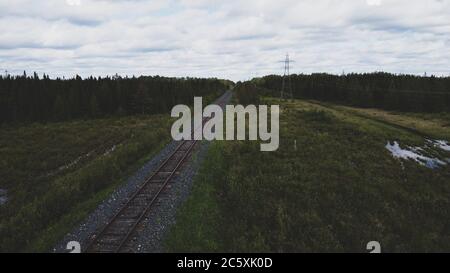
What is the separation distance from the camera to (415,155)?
31.1 meters

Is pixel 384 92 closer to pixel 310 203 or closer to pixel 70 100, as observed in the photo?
pixel 70 100

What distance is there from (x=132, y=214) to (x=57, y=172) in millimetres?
17085

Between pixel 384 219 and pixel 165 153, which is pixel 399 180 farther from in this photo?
pixel 165 153

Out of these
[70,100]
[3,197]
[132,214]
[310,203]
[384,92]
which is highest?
[384,92]

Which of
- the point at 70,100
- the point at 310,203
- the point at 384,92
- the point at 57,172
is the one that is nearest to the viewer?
the point at 310,203

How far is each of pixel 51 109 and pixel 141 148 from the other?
47688 mm

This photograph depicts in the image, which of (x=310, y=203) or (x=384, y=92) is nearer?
(x=310, y=203)

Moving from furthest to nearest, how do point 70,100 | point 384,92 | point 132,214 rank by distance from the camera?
point 384,92 < point 70,100 < point 132,214

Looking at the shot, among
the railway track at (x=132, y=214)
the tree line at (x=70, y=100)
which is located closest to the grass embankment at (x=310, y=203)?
the railway track at (x=132, y=214)

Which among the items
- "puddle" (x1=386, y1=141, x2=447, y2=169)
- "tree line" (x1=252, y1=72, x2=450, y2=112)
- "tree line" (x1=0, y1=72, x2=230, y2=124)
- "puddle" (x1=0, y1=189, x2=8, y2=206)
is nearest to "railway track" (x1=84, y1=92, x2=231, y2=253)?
"puddle" (x1=0, y1=189, x2=8, y2=206)

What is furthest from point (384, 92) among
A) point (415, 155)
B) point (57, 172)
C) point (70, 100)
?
point (57, 172)

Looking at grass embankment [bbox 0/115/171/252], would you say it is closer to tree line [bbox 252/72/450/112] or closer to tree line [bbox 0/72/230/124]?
tree line [bbox 0/72/230/124]

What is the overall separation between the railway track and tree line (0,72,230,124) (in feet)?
158
